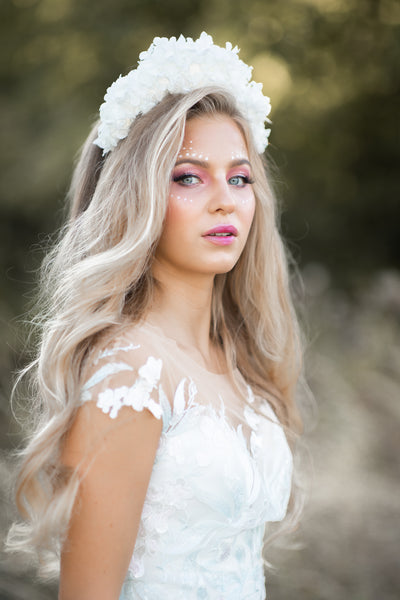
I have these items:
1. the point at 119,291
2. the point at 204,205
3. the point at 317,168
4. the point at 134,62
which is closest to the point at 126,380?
the point at 119,291

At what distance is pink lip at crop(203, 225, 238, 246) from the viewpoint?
73.6 inches

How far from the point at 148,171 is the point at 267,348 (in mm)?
874

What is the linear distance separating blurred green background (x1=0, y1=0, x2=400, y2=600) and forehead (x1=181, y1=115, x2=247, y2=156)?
2271 millimetres

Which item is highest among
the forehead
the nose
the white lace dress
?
the forehead

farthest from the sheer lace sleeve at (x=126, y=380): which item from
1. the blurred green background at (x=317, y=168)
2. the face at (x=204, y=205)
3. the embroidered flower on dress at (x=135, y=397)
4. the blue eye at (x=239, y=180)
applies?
the blurred green background at (x=317, y=168)

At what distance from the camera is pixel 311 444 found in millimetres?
4418

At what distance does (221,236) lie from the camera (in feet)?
6.21

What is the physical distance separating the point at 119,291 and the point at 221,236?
337 millimetres

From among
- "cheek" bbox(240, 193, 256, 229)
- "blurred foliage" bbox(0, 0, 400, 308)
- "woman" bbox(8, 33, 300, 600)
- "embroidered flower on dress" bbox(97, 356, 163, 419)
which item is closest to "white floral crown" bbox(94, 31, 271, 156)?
"woman" bbox(8, 33, 300, 600)

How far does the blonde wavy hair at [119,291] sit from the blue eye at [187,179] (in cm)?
5

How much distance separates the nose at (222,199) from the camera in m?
1.85

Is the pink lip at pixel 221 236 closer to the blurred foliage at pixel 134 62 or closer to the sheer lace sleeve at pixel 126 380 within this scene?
the sheer lace sleeve at pixel 126 380

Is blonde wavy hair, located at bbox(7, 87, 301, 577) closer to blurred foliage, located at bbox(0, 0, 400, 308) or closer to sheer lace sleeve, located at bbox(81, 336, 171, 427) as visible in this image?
sheer lace sleeve, located at bbox(81, 336, 171, 427)

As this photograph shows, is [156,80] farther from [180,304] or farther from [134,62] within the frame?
[134,62]
